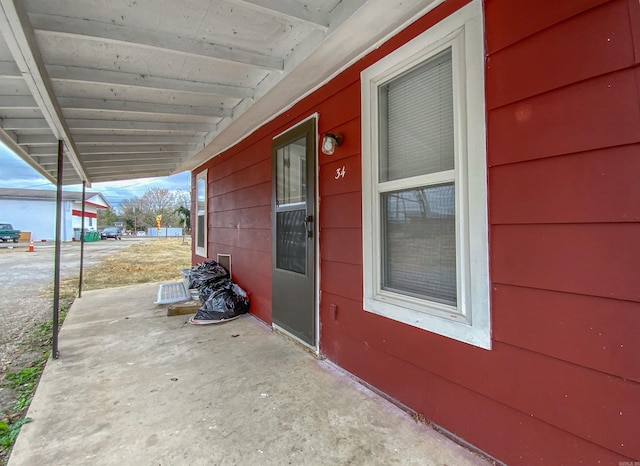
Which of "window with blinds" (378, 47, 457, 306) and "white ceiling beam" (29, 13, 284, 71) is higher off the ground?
"white ceiling beam" (29, 13, 284, 71)

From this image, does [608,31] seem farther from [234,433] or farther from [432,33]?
[234,433]

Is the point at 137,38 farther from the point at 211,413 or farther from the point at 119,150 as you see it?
the point at 119,150

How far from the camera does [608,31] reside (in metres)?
1.08

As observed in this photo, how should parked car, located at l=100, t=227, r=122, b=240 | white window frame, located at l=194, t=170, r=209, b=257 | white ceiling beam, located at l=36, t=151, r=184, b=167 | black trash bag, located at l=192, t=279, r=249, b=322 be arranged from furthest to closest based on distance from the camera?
parked car, located at l=100, t=227, r=122, b=240
white window frame, located at l=194, t=170, r=209, b=257
white ceiling beam, located at l=36, t=151, r=184, b=167
black trash bag, located at l=192, t=279, r=249, b=322

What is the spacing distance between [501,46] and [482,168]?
54 cm

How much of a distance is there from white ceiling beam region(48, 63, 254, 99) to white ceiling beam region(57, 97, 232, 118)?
495mm

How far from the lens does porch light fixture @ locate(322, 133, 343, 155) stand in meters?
2.30

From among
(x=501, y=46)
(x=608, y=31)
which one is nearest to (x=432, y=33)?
(x=501, y=46)

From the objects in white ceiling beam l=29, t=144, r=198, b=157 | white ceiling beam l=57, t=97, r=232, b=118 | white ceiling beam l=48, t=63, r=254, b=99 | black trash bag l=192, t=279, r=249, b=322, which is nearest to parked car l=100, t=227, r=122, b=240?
white ceiling beam l=29, t=144, r=198, b=157

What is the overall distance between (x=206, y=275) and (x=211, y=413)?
8.98 ft

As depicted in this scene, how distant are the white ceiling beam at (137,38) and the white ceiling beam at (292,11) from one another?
0.55 metres

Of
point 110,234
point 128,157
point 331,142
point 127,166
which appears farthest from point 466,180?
point 110,234

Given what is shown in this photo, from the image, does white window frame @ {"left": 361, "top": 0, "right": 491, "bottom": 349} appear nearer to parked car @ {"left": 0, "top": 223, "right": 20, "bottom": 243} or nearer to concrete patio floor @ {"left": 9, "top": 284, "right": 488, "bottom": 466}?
concrete patio floor @ {"left": 9, "top": 284, "right": 488, "bottom": 466}

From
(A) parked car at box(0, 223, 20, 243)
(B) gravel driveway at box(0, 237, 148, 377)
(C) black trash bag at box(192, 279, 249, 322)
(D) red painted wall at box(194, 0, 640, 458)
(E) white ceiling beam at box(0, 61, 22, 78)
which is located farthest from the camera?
(A) parked car at box(0, 223, 20, 243)
